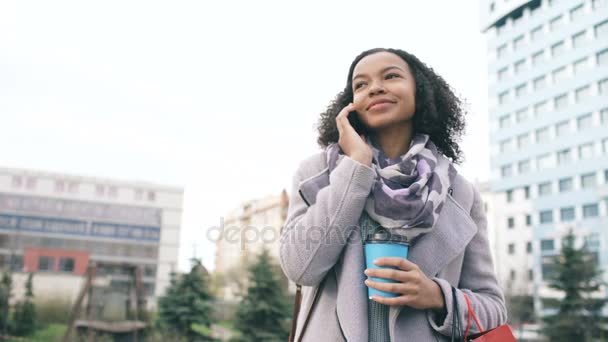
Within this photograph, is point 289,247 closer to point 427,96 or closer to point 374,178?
point 374,178

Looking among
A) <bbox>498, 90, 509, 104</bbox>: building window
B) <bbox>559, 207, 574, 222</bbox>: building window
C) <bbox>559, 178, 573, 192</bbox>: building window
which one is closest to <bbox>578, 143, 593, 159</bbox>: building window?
<bbox>559, 178, 573, 192</bbox>: building window

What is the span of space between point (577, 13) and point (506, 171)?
13.5 meters

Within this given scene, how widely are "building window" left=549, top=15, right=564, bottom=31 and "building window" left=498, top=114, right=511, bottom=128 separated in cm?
772

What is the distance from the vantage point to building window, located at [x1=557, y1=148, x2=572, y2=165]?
37.9m

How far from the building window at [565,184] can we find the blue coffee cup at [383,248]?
41.2 m

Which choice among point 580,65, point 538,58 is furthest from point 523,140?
point 580,65

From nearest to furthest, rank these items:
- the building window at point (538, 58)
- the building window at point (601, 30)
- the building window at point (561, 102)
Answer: the building window at point (601, 30) → the building window at point (561, 102) → the building window at point (538, 58)

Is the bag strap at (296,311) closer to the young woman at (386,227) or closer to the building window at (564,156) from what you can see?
the young woman at (386,227)

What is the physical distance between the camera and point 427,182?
1362mm

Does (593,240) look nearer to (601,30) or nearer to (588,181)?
(588,181)

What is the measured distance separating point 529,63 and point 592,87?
630cm

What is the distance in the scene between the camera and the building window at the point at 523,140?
41.4 m

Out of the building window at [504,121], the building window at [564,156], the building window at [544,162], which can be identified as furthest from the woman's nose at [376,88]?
the building window at [504,121]

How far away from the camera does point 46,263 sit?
40844 mm
